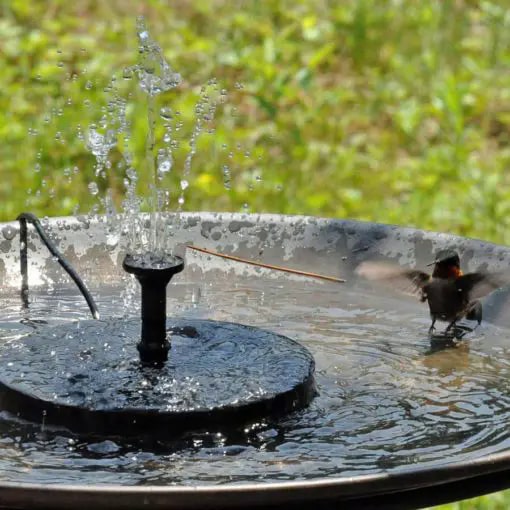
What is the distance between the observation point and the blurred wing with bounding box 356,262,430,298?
114 inches

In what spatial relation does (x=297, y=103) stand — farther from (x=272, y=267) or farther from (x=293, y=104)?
(x=272, y=267)

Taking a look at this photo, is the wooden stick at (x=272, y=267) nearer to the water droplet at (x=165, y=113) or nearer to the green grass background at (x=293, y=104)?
the water droplet at (x=165, y=113)

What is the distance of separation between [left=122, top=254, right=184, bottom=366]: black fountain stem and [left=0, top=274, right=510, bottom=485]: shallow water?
272 mm

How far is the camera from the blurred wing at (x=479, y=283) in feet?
8.95

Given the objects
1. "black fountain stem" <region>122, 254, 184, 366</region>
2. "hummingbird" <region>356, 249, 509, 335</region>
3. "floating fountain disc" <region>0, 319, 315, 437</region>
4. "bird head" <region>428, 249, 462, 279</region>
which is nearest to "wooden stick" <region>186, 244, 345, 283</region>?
"hummingbird" <region>356, 249, 509, 335</region>

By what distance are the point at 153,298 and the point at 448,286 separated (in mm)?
847

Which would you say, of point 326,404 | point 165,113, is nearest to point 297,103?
point 165,113

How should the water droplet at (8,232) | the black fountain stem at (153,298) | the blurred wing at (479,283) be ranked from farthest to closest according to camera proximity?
the water droplet at (8,232)
the blurred wing at (479,283)
the black fountain stem at (153,298)

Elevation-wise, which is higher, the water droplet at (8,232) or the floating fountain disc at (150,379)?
the water droplet at (8,232)

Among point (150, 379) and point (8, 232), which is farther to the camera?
point (8, 232)

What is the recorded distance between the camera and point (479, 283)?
2752 millimetres

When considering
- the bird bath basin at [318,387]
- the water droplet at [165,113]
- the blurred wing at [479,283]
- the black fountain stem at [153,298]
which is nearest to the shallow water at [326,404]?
the bird bath basin at [318,387]

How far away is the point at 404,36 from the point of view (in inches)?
298

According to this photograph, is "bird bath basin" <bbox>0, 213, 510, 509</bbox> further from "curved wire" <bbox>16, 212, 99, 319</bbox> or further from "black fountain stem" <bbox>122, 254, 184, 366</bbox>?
"black fountain stem" <bbox>122, 254, 184, 366</bbox>
